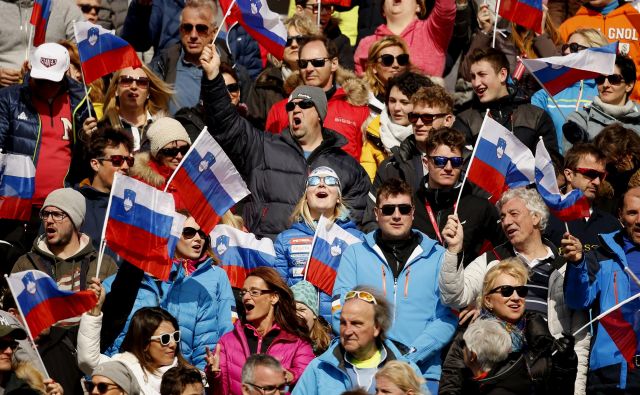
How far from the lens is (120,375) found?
37.7 ft

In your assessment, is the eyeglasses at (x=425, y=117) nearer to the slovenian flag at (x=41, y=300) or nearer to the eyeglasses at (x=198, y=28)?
the eyeglasses at (x=198, y=28)

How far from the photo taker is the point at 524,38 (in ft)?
58.1

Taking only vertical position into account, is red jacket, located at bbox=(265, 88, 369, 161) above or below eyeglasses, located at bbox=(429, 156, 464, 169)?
below

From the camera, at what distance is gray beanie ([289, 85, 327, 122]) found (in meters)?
14.9

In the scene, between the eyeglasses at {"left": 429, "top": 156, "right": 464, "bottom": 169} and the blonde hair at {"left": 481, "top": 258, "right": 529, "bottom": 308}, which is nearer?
the blonde hair at {"left": 481, "top": 258, "right": 529, "bottom": 308}

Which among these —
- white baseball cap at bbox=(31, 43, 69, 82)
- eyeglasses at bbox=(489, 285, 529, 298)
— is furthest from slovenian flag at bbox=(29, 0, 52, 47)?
eyeglasses at bbox=(489, 285, 529, 298)

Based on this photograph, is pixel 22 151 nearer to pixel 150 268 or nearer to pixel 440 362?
pixel 150 268

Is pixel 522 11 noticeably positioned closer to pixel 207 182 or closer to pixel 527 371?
pixel 207 182

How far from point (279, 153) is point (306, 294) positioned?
76.9 inches

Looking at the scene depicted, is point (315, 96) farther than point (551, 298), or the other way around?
point (315, 96)

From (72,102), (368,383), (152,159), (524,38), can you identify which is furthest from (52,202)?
(524,38)

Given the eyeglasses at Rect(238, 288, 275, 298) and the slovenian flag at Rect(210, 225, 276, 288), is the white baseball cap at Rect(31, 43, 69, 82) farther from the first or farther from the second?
the eyeglasses at Rect(238, 288, 275, 298)

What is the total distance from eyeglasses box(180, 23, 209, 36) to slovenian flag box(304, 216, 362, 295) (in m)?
3.47

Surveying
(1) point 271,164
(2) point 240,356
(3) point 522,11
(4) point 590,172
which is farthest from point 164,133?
(3) point 522,11
